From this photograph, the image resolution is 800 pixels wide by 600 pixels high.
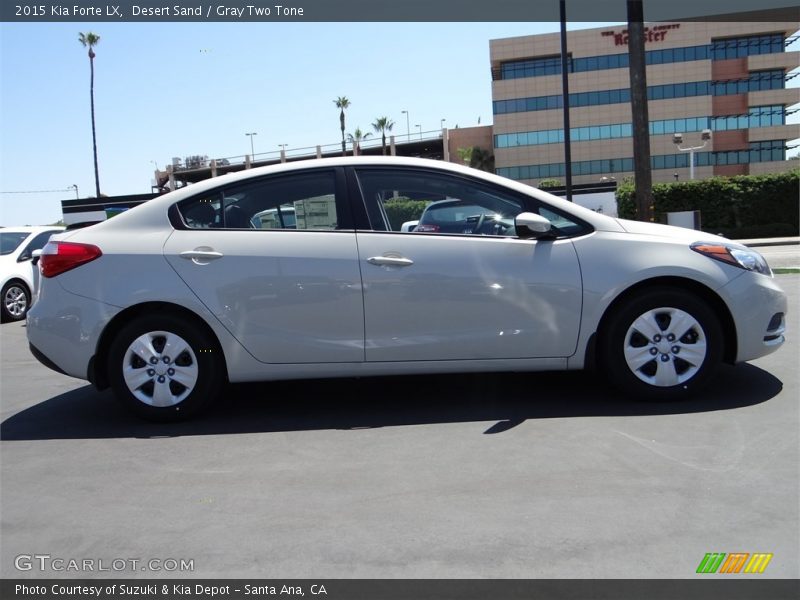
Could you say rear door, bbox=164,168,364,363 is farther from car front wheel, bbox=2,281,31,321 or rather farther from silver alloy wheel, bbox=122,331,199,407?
car front wheel, bbox=2,281,31,321

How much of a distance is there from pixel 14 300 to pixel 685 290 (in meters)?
10.7

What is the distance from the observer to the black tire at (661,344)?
4.61m

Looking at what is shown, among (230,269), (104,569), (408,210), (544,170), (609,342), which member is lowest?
(104,569)

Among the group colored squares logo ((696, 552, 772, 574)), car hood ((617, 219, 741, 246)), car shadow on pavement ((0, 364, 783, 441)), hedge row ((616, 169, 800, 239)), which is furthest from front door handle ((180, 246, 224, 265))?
hedge row ((616, 169, 800, 239))

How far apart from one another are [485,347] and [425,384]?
1.06 m

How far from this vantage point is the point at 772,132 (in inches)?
2491

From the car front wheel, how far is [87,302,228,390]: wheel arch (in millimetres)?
8041

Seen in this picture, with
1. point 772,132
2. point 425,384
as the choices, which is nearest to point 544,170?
point 772,132

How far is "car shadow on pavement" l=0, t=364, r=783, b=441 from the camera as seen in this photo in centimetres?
463

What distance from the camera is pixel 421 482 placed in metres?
3.58

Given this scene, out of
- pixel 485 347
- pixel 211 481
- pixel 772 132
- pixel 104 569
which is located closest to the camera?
pixel 104 569

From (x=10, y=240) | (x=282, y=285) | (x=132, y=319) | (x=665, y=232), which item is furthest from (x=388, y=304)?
(x=10, y=240)

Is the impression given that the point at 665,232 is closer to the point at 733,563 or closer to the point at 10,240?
the point at 733,563

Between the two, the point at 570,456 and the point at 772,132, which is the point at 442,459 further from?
the point at 772,132
